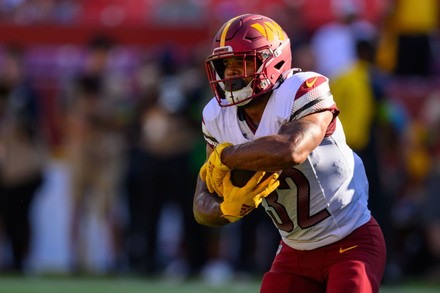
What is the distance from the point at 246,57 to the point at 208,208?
2.19 ft

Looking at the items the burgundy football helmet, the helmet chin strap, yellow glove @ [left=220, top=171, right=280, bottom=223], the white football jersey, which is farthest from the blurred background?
yellow glove @ [left=220, top=171, right=280, bottom=223]

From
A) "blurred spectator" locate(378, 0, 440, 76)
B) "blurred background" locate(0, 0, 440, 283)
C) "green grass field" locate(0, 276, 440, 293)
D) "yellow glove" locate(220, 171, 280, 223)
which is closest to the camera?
"yellow glove" locate(220, 171, 280, 223)

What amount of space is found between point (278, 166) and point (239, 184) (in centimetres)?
23

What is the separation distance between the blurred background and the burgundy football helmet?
4193 mm

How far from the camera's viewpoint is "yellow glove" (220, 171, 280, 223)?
13.4 ft

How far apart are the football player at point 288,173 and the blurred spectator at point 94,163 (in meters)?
5.35

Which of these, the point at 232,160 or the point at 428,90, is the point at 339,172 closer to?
the point at 232,160

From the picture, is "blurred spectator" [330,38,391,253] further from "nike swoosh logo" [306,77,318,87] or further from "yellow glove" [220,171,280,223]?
"yellow glove" [220,171,280,223]

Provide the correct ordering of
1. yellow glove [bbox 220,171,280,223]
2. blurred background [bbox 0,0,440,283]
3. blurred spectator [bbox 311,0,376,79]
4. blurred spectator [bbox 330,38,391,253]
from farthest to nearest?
1. blurred spectator [bbox 311,0,376,79]
2. blurred background [bbox 0,0,440,283]
3. blurred spectator [bbox 330,38,391,253]
4. yellow glove [bbox 220,171,280,223]

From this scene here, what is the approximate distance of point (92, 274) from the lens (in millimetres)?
9688

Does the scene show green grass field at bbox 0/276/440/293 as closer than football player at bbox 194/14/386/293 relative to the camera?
No

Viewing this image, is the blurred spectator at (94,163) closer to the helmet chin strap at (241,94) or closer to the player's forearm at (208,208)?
the player's forearm at (208,208)

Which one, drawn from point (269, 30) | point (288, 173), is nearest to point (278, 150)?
point (288, 173)

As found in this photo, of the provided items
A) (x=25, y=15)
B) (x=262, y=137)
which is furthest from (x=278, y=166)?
(x=25, y=15)
